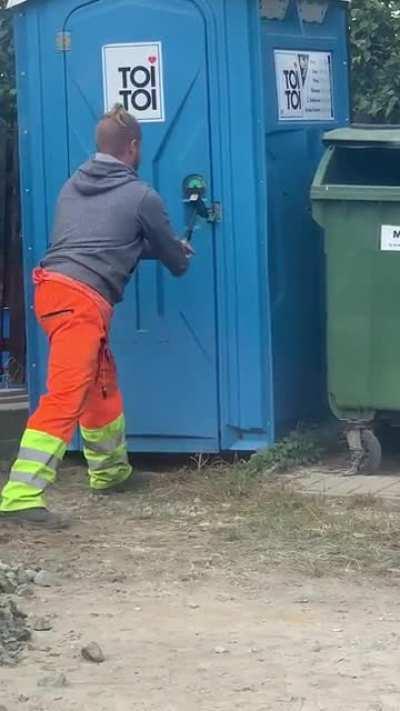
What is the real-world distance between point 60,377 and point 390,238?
1607 mm

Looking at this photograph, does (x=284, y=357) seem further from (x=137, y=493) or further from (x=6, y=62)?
(x=6, y=62)

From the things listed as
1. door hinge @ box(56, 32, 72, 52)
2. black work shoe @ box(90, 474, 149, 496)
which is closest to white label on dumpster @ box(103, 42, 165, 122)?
door hinge @ box(56, 32, 72, 52)

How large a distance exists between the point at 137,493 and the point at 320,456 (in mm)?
960

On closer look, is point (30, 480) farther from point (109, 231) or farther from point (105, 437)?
point (109, 231)

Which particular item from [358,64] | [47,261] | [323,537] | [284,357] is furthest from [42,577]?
[358,64]

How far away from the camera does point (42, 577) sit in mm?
5754

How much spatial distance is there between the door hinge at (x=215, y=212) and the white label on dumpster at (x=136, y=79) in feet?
1.57

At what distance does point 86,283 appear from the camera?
22.1 ft

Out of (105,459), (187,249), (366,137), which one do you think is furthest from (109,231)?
(366,137)

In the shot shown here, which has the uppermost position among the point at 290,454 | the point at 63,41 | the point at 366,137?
the point at 63,41

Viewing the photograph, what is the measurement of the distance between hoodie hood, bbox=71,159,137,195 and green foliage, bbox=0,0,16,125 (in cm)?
253

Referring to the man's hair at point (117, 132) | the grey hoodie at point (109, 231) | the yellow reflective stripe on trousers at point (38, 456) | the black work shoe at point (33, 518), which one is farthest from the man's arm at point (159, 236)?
the black work shoe at point (33, 518)

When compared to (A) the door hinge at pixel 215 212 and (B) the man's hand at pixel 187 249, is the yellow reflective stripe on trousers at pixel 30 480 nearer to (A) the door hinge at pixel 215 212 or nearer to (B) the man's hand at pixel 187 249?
(B) the man's hand at pixel 187 249

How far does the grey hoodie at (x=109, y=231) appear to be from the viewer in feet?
22.2
